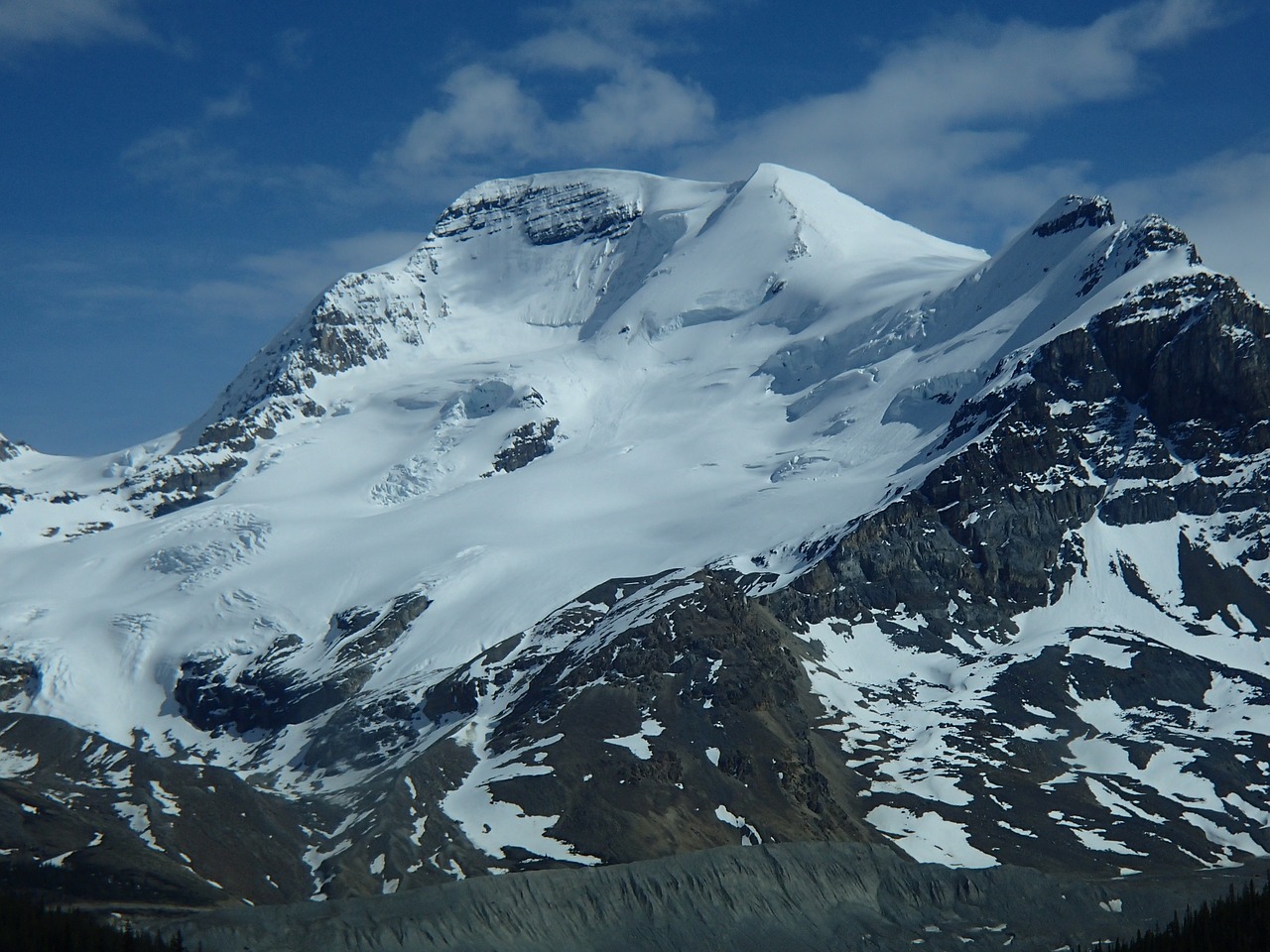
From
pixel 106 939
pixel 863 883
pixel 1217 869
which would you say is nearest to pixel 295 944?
pixel 106 939

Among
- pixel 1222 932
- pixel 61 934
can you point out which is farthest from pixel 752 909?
pixel 61 934

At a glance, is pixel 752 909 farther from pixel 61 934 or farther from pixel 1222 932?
pixel 61 934

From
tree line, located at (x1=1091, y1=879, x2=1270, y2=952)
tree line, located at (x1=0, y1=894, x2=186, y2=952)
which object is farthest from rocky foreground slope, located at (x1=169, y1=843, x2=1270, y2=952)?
tree line, located at (x1=1091, y1=879, x2=1270, y2=952)

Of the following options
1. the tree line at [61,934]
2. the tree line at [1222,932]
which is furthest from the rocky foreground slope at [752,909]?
the tree line at [1222,932]

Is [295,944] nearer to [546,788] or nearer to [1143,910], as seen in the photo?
[546,788]

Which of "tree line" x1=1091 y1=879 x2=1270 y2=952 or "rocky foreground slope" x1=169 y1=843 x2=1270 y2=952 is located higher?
"rocky foreground slope" x1=169 y1=843 x2=1270 y2=952

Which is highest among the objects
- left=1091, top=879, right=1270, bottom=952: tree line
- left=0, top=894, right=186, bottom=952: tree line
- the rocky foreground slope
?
left=0, top=894, right=186, bottom=952: tree line

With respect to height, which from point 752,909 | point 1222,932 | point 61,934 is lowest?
point 1222,932

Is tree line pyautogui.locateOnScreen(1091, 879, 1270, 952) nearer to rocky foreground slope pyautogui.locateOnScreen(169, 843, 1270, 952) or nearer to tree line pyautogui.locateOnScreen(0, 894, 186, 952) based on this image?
rocky foreground slope pyautogui.locateOnScreen(169, 843, 1270, 952)

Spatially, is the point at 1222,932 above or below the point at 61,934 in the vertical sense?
below

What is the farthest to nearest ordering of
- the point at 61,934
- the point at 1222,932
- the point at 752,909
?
1. the point at 752,909
2. the point at 1222,932
3. the point at 61,934

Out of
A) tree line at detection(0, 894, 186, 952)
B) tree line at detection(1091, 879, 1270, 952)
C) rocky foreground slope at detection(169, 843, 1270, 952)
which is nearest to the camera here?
tree line at detection(0, 894, 186, 952)
